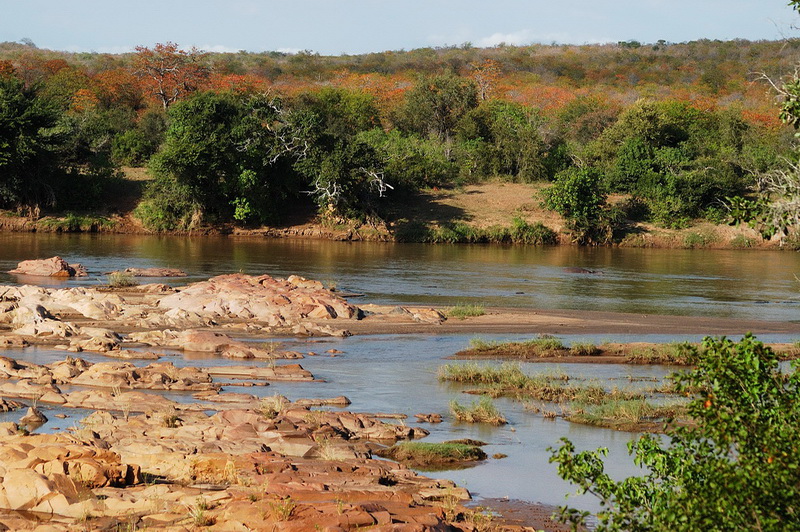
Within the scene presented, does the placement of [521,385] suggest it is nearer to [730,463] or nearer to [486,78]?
[730,463]

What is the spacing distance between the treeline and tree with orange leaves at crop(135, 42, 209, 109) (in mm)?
111

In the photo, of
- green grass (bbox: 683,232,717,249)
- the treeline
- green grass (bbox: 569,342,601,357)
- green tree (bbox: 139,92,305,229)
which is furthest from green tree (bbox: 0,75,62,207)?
green grass (bbox: 569,342,601,357)

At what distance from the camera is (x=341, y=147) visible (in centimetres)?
4359

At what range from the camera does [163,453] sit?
32.4 feet

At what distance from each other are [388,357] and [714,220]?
32.0 metres

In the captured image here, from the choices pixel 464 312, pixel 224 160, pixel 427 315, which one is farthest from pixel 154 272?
pixel 224 160

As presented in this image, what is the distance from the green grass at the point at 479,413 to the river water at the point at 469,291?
252mm

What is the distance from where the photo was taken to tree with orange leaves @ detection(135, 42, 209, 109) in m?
64.0

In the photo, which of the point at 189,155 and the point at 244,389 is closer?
the point at 244,389

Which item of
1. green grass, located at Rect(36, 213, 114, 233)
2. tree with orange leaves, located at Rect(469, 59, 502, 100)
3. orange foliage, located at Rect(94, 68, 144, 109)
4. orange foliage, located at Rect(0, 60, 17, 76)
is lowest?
green grass, located at Rect(36, 213, 114, 233)

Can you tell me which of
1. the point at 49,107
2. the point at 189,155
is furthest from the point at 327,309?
the point at 49,107

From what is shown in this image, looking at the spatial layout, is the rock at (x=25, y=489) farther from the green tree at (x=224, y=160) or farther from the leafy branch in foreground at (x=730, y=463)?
the green tree at (x=224, y=160)

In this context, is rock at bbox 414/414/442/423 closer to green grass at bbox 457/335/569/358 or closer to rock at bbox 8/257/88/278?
green grass at bbox 457/335/569/358

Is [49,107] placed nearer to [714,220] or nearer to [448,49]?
[714,220]
